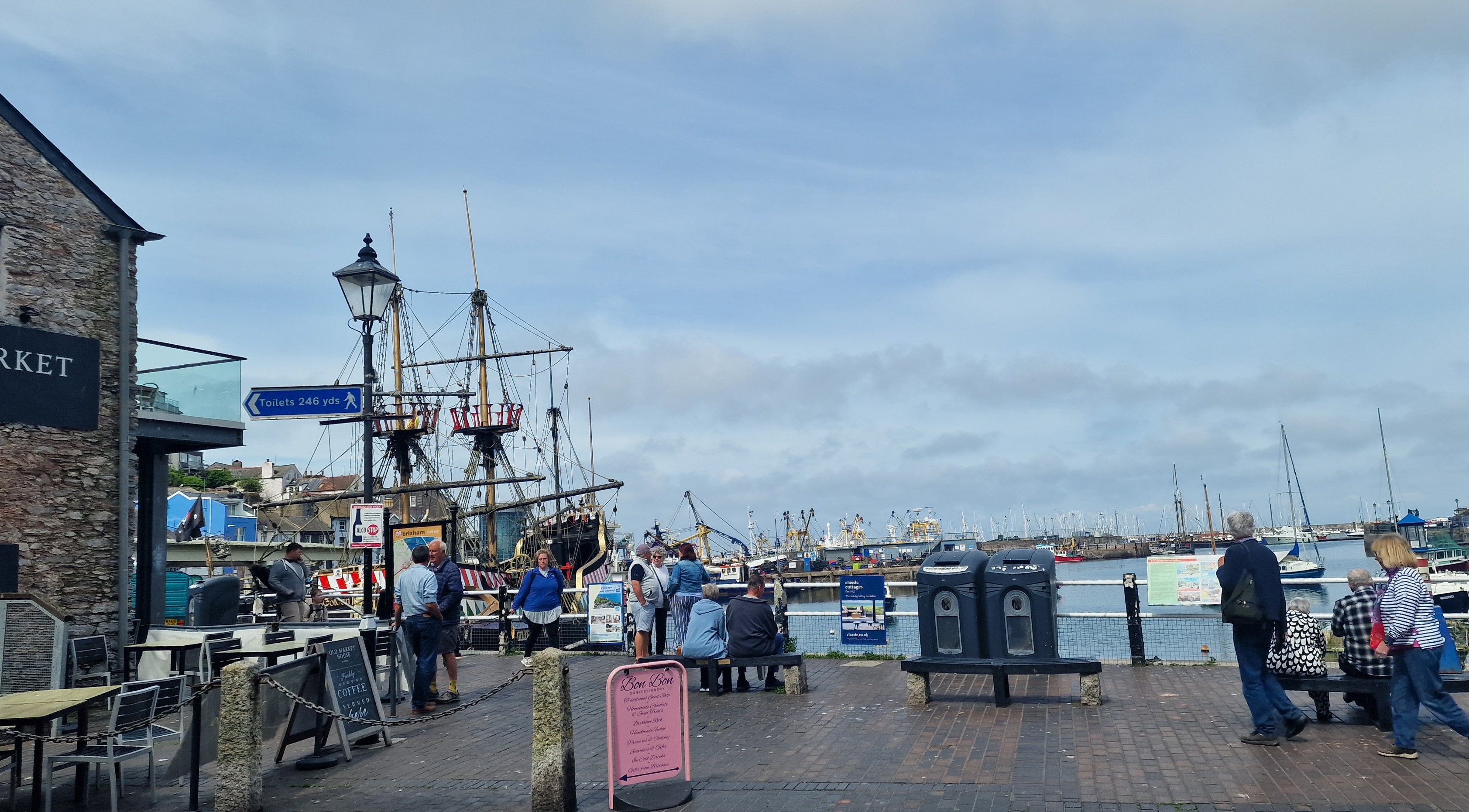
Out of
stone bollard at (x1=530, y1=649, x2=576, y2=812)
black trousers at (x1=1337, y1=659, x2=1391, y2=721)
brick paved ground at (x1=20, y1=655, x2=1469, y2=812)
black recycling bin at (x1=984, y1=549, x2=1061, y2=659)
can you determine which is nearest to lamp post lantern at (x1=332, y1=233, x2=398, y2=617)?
brick paved ground at (x1=20, y1=655, x2=1469, y2=812)

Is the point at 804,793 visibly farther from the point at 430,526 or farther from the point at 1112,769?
the point at 430,526

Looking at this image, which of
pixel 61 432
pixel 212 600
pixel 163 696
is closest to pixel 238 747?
pixel 163 696

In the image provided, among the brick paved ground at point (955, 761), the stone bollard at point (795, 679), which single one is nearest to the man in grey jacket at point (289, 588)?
the brick paved ground at point (955, 761)

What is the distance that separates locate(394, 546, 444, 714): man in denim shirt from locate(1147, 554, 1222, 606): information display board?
842cm

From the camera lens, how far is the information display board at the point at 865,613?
572 inches

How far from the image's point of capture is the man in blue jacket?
8.06 meters

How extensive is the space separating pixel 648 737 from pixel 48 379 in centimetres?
938

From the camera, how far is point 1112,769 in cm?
755

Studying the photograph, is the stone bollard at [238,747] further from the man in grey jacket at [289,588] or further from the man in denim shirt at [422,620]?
the man in grey jacket at [289,588]

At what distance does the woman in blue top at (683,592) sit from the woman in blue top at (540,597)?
1.90m

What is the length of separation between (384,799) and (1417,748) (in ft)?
24.3

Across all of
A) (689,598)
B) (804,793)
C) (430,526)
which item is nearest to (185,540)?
(430,526)

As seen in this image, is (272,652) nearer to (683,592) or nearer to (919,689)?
(683,592)

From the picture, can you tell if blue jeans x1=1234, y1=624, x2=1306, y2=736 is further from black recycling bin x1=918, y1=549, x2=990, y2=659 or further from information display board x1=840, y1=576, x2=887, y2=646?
information display board x1=840, y1=576, x2=887, y2=646
